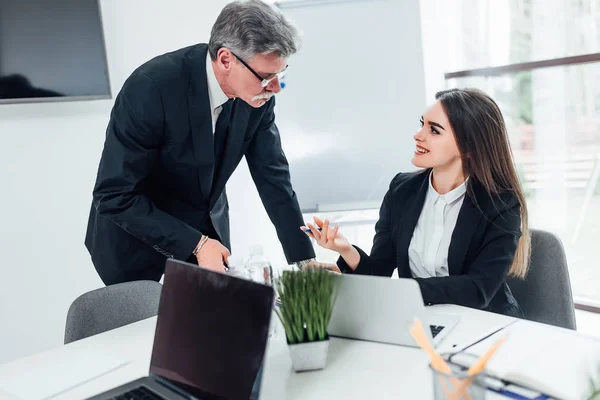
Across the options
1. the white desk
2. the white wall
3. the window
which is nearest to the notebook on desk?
the white desk

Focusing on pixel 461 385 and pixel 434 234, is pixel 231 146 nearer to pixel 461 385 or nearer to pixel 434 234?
pixel 434 234

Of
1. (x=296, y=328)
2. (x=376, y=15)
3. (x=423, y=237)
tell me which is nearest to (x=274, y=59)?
(x=423, y=237)

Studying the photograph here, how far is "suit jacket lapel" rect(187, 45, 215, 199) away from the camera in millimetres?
1829

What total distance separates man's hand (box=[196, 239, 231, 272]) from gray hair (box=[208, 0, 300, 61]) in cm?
56

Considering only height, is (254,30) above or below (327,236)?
above

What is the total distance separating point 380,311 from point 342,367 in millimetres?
147

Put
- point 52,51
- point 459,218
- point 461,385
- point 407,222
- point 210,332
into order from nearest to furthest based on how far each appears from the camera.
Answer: point 461,385, point 210,332, point 459,218, point 407,222, point 52,51

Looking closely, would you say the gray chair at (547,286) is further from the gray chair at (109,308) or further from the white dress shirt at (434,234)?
the gray chair at (109,308)

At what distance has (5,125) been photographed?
7.99 feet

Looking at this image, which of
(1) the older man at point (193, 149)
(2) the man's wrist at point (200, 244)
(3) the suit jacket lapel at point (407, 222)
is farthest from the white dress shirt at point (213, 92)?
(3) the suit jacket lapel at point (407, 222)

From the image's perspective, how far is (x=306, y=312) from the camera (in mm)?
1111

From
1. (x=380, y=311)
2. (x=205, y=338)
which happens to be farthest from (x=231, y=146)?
(x=205, y=338)

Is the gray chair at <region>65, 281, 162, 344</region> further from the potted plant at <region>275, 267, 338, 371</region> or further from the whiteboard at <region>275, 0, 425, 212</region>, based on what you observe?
the whiteboard at <region>275, 0, 425, 212</region>

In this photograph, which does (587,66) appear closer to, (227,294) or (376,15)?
(376,15)
